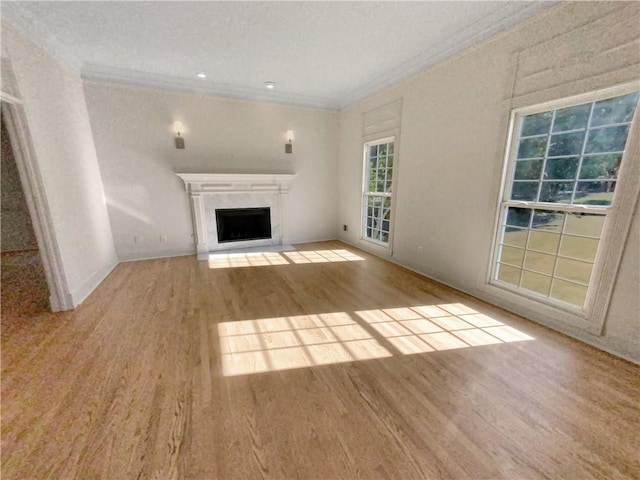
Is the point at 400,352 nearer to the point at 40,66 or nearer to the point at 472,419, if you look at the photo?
the point at 472,419

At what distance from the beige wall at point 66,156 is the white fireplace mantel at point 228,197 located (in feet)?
4.21

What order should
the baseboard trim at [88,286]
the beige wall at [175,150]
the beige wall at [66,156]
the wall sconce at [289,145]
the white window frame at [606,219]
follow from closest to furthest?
1. the white window frame at [606,219]
2. the beige wall at [66,156]
3. the baseboard trim at [88,286]
4. the beige wall at [175,150]
5. the wall sconce at [289,145]

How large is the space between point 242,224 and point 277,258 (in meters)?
1.17

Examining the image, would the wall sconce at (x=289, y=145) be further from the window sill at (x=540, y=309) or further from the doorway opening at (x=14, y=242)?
the window sill at (x=540, y=309)

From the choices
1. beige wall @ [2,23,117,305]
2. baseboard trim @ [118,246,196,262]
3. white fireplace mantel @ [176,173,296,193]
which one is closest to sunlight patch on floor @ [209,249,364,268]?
baseboard trim @ [118,246,196,262]

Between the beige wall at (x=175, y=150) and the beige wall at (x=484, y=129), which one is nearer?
the beige wall at (x=484, y=129)

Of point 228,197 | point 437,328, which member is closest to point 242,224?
point 228,197

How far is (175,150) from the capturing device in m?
4.31

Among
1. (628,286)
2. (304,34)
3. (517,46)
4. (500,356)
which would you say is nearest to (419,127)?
(517,46)

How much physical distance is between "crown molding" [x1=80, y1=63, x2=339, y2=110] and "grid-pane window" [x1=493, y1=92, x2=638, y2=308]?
11.6 ft

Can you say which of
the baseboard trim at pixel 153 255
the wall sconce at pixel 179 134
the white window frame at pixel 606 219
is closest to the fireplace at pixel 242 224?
the baseboard trim at pixel 153 255

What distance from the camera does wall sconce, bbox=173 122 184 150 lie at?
4215 mm

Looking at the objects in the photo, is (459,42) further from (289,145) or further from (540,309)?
(289,145)

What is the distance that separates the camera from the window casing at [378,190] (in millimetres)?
4309
